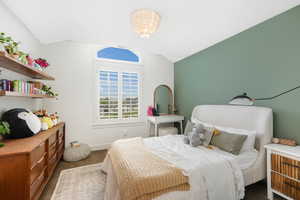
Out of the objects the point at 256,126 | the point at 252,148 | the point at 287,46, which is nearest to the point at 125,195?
the point at 252,148

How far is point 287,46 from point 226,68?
0.88 m

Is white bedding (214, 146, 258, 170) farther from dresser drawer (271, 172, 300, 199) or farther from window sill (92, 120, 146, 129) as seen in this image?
window sill (92, 120, 146, 129)

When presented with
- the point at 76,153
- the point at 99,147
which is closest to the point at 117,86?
the point at 99,147

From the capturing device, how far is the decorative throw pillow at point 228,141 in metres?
1.73

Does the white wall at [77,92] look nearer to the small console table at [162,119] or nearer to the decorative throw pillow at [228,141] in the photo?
→ the small console table at [162,119]

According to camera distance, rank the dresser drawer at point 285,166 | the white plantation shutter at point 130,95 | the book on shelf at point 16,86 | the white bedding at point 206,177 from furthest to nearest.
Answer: the white plantation shutter at point 130,95 < the book on shelf at point 16,86 < the dresser drawer at point 285,166 < the white bedding at point 206,177

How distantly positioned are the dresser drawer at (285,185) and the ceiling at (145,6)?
2.21 metres

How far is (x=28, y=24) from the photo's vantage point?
219 cm

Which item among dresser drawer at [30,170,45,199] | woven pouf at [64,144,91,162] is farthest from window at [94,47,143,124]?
dresser drawer at [30,170,45,199]

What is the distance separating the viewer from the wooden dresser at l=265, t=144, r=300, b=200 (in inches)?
54.8

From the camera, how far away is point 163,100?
13.2 feet

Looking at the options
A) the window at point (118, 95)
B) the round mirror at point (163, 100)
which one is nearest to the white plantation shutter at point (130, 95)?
the window at point (118, 95)

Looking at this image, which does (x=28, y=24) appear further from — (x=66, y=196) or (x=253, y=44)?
(x=253, y=44)

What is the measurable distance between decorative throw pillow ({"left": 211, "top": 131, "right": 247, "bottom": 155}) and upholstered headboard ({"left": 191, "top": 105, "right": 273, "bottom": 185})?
0.92ft
